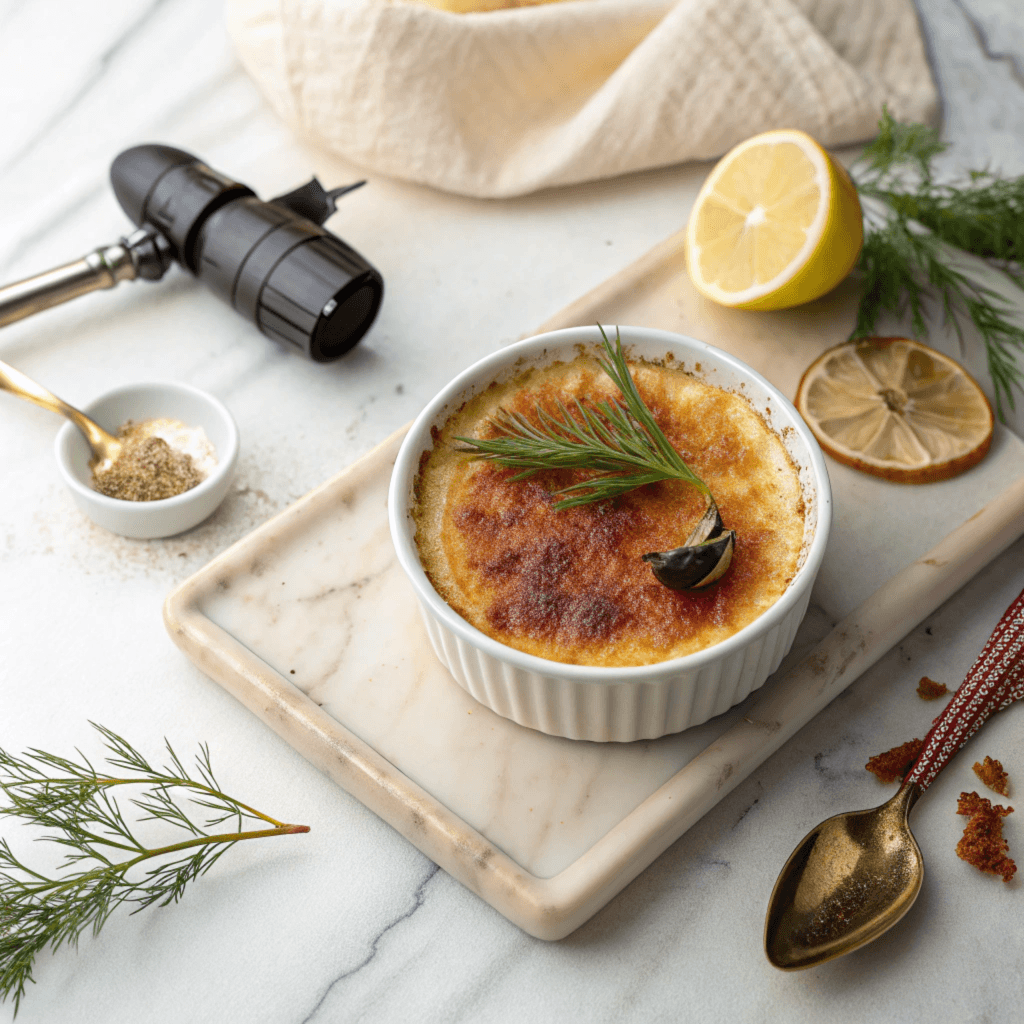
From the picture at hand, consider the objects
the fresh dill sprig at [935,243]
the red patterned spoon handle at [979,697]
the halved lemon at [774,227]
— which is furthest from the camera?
the fresh dill sprig at [935,243]

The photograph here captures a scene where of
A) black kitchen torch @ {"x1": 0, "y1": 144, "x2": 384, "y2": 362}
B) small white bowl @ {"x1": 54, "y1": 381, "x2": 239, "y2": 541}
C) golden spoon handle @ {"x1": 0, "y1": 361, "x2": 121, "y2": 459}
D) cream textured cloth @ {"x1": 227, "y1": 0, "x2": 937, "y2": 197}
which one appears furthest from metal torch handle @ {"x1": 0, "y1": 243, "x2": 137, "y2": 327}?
cream textured cloth @ {"x1": 227, "y1": 0, "x2": 937, "y2": 197}

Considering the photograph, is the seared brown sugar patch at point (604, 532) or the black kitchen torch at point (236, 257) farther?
the black kitchen torch at point (236, 257)

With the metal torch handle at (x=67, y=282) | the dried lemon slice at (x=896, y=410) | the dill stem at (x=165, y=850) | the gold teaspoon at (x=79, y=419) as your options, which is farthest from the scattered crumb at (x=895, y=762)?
the metal torch handle at (x=67, y=282)

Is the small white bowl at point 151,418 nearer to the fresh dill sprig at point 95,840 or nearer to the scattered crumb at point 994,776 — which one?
the fresh dill sprig at point 95,840

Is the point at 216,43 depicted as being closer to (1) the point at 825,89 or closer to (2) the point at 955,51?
(1) the point at 825,89

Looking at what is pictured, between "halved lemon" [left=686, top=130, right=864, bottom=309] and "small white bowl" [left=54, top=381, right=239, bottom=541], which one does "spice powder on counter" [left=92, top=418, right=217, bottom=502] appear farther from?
"halved lemon" [left=686, top=130, right=864, bottom=309]

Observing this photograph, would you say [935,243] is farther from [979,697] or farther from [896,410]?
[979,697]
